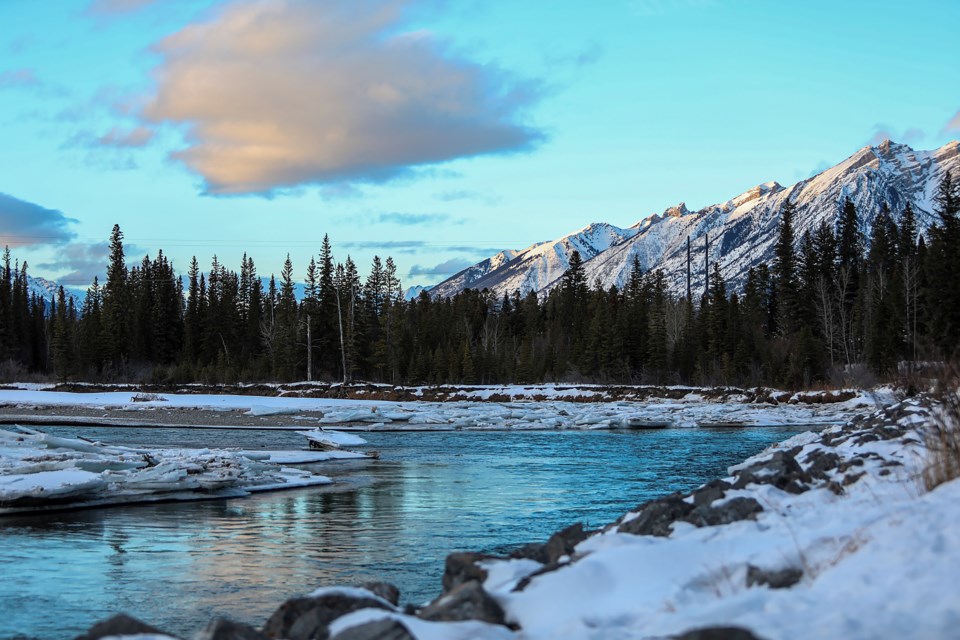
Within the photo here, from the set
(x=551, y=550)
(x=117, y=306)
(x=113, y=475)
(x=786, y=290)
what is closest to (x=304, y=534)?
(x=113, y=475)

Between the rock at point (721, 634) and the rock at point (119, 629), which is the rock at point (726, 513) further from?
the rock at point (119, 629)

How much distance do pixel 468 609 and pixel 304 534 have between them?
7261 mm

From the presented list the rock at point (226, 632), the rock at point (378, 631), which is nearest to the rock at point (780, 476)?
the rock at point (378, 631)

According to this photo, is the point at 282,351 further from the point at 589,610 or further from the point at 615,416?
the point at 589,610

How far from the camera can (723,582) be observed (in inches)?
181

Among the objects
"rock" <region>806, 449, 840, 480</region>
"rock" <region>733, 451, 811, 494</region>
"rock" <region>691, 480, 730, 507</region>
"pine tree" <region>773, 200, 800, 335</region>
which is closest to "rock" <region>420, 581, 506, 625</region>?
"rock" <region>691, 480, 730, 507</region>

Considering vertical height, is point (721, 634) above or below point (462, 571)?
above

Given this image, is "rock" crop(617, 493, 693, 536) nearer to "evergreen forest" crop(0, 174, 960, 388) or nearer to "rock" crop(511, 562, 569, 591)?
"rock" crop(511, 562, 569, 591)

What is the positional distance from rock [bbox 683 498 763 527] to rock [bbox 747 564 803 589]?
1.76 metres

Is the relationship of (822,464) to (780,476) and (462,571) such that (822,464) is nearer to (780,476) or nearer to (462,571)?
(780,476)

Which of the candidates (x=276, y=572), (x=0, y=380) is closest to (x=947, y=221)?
(x=276, y=572)

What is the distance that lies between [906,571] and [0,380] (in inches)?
2860

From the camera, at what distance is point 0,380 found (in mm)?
65688

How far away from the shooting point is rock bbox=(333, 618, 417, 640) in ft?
13.6
